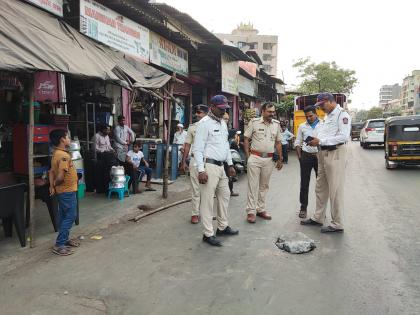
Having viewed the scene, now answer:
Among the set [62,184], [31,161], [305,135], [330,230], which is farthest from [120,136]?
[330,230]

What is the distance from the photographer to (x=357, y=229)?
221 inches

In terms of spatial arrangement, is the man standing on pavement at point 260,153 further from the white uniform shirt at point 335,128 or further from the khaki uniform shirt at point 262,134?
the white uniform shirt at point 335,128

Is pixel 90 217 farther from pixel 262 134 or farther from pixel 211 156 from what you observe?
pixel 262 134

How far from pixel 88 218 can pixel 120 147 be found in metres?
3.47

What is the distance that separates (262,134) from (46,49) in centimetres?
339

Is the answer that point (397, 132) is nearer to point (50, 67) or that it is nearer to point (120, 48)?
point (120, 48)

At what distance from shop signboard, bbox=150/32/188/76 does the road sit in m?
6.94

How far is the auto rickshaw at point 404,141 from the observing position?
12508mm

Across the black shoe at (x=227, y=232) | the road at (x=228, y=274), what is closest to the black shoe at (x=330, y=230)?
the road at (x=228, y=274)

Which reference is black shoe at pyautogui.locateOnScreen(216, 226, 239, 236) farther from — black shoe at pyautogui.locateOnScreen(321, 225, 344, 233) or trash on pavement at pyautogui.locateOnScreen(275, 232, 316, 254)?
black shoe at pyautogui.locateOnScreen(321, 225, 344, 233)

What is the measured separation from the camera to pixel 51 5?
732 centimetres

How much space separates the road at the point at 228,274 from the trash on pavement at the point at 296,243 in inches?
4.4

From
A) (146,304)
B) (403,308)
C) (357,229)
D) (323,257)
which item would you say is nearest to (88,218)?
(146,304)

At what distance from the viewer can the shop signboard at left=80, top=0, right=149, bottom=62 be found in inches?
320
